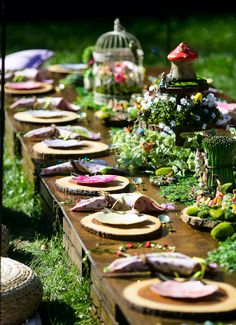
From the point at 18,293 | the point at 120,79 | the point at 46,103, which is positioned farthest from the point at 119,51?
the point at 18,293

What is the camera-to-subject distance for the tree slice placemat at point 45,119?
775cm

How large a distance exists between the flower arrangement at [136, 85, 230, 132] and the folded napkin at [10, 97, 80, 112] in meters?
1.81

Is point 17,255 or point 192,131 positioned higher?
point 192,131

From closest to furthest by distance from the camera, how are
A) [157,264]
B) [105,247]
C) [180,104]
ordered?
[157,264], [105,247], [180,104]

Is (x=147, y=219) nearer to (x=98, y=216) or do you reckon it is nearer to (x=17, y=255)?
(x=98, y=216)

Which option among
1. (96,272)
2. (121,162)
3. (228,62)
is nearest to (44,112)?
(121,162)

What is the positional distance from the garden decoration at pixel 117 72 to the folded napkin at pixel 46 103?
271 millimetres

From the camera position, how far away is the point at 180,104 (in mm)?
6461

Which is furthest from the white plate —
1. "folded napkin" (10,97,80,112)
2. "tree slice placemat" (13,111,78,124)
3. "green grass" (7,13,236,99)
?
"green grass" (7,13,236,99)

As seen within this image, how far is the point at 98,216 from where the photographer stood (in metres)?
5.17

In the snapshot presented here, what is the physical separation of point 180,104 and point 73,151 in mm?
819

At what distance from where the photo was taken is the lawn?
507 centimetres

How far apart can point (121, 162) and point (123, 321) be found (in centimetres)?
224

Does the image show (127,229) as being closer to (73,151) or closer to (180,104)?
(180,104)
